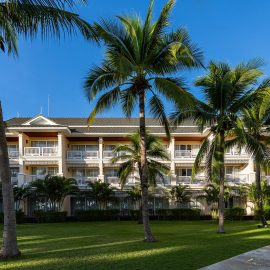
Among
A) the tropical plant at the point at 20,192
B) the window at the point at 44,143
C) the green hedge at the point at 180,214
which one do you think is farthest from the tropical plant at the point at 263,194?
the window at the point at 44,143

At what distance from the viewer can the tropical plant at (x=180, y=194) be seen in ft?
131

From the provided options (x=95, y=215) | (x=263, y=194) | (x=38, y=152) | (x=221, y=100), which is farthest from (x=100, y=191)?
(x=221, y=100)

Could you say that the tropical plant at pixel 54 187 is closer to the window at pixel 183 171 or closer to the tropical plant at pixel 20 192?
the tropical plant at pixel 20 192

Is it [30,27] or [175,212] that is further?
[175,212]

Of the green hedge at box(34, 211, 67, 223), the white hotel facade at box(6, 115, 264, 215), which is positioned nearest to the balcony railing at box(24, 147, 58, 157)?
the white hotel facade at box(6, 115, 264, 215)

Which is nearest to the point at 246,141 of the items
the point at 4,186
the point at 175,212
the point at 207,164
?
the point at 207,164

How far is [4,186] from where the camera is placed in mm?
11266

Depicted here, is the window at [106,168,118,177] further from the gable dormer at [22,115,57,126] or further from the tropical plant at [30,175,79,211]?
the gable dormer at [22,115,57,126]

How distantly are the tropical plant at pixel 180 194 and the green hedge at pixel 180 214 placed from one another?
0.98 metres

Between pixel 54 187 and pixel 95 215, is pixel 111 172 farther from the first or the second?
pixel 54 187

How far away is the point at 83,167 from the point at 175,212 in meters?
11.3

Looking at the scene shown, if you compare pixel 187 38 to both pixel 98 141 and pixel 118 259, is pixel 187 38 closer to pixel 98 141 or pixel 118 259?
pixel 118 259

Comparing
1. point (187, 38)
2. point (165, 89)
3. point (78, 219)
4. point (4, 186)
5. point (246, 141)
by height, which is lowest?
point (78, 219)

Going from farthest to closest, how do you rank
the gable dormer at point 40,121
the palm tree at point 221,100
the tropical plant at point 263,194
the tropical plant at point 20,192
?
the gable dormer at point 40,121, the tropical plant at point 20,192, the tropical plant at point 263,194, the palm tree at point 221,100
